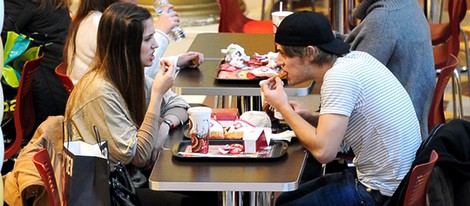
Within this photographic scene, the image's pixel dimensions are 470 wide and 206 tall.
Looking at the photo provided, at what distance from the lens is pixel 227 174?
263 centimetres

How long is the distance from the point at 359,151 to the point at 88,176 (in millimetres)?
916

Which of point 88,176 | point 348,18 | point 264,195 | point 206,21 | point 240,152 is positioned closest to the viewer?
point 88,176

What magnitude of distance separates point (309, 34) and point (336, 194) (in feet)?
1.72

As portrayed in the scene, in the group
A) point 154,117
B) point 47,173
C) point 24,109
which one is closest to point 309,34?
point 154,117

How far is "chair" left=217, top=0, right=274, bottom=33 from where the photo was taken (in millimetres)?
5480

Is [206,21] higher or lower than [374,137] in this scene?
lower

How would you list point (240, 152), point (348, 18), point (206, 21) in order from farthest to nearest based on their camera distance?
point (206, 21) → point (348, 18) → point (240, 152)

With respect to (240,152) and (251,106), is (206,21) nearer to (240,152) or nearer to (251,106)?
(251,106)

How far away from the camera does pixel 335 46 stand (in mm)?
2977

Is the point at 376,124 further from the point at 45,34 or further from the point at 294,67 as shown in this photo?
the point at 45,34

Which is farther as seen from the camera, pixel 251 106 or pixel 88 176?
pixel 251 106

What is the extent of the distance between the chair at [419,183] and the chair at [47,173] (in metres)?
0.97

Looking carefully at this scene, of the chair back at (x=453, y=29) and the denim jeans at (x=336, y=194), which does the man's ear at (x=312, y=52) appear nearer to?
the denim jeans at (x=336, y=194)

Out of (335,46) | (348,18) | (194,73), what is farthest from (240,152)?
(348,18)
